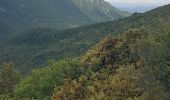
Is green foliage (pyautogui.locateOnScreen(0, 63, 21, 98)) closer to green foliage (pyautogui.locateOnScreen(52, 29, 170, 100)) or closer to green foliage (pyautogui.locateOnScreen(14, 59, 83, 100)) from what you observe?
green foliage (pyautogui.locateOnScreen(14, 59, 83, 100))

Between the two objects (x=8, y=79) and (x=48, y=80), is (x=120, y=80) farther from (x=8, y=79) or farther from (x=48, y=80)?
(x=8, y=79)

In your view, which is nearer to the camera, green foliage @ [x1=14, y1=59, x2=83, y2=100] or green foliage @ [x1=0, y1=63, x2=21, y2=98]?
green foliage @ [x1=14, y1=59, x2=83, y2=100]

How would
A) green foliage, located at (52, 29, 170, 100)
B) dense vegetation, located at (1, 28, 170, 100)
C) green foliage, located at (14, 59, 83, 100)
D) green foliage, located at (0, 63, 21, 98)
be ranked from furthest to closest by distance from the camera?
1. green foliage, located at (0, 63, 21, 98)
2. green foliage, located at (14, 59, 83, 100)
3. dense vegetation, located at (1, 28, 170, 100)
4. green foliage, located at (52, 29, 170, 100)

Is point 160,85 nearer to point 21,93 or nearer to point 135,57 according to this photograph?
point 135,57

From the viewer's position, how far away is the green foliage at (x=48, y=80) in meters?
86.2

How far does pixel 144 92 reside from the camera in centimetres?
6862

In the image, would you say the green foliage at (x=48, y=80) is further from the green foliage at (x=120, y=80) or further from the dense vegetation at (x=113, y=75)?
the green foliage at (x=120, y=80)

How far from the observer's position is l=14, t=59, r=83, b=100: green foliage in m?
86.2

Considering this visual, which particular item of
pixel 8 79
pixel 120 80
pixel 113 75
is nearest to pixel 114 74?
pixel 113 75

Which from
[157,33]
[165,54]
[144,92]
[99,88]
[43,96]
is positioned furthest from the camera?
[157,33]

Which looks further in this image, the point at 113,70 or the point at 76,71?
the point at 76,71

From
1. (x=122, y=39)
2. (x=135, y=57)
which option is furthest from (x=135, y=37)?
(x=135, y=57)

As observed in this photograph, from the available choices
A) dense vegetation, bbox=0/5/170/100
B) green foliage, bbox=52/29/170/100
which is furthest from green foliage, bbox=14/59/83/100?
green foliage, bbox=52/29/170/100

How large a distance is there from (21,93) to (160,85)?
2908 centimetres
